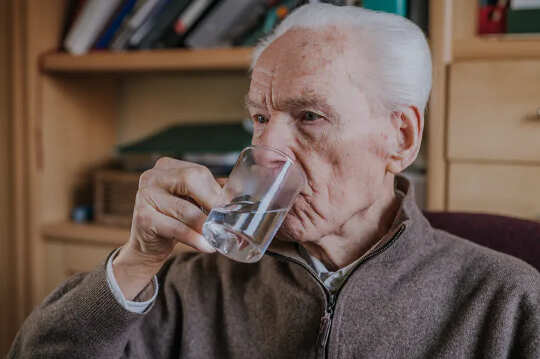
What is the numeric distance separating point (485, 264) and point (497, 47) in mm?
633

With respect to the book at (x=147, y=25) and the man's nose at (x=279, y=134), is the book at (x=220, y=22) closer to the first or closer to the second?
the book at (x=147, y=25)

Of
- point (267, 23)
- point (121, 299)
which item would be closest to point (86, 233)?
point (267, 23)

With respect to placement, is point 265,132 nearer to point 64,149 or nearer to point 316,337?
point 316,337

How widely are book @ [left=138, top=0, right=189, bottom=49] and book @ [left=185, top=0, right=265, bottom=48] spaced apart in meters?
0.08

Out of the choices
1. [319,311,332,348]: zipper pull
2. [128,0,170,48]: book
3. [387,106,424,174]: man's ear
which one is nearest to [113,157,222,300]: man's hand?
[319,311,332,348]: zipper pull

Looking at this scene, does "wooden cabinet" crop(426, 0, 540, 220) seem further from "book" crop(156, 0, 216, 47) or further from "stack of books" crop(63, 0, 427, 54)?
"book" crop(156, 0, 216, 47)

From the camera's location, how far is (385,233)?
110 cm

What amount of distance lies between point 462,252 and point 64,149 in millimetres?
1454

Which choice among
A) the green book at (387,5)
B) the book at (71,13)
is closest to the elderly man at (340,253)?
the green book at (387,5)

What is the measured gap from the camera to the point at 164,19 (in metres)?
1.72

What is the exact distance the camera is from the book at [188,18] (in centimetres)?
169

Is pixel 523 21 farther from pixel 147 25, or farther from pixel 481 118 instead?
pixel 147 25

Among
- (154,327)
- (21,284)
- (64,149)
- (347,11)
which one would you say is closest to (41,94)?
(64,149)

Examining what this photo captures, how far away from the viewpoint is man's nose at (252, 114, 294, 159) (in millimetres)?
948
